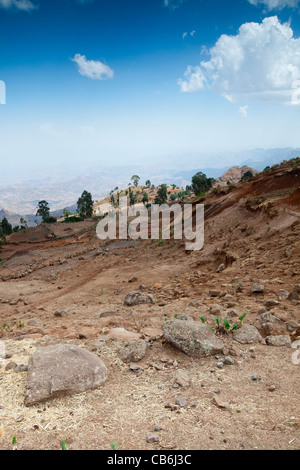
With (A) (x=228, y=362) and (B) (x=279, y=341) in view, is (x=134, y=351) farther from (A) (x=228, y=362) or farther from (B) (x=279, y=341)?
(B) (x=279, y=341)

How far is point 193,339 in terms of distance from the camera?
4242mm

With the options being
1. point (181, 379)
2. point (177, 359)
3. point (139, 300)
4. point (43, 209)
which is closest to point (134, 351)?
point (177, 359)

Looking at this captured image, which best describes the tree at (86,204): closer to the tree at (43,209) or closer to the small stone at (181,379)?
the tree at (43,209)

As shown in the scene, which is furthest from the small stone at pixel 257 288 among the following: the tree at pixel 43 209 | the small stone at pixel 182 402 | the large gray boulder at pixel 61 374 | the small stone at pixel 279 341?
the tree at pixel 43 209

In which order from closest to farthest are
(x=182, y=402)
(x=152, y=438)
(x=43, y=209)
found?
1. (x=152, y=438)
2. (x=182, y=402)
3. (x=43, y=209)

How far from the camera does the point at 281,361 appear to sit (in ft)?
12.9

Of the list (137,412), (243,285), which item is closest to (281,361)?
(137,412)

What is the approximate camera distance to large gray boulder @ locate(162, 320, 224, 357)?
4.17 meters

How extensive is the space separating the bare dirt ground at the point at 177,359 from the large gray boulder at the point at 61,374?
0.37 feet

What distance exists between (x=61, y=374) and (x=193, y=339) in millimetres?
1986

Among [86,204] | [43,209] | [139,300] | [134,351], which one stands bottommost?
[139,300]

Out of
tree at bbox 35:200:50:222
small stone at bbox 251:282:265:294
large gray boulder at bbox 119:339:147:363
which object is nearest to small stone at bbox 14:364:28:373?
large gray boulder at bbox 119:339:147:363

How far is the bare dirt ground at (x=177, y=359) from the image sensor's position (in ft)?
9.14

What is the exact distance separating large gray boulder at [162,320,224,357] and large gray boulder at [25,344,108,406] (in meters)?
1.18
